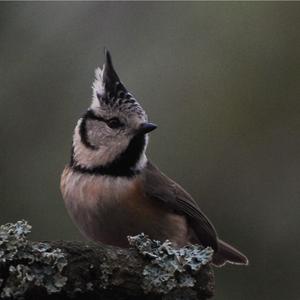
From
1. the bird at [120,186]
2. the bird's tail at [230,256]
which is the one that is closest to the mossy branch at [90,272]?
the bird at [120,186]

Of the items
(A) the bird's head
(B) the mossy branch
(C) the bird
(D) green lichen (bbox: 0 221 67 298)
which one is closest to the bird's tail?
(C) the bird

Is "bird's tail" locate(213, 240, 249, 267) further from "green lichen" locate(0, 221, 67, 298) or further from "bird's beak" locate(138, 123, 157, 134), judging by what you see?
"green lichen" locate(0, 221, 67, 298)

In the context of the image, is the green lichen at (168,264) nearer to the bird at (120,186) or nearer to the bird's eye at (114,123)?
the bird at (120,186)

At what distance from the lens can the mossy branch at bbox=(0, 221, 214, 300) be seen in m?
1.97

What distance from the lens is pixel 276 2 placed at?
4219 mm

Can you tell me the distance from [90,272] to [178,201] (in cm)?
207

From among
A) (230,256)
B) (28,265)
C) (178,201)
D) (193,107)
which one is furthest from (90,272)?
(193,107)

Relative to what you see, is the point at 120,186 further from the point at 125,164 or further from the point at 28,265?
the point at 28,265

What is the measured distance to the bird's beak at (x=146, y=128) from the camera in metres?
3.78

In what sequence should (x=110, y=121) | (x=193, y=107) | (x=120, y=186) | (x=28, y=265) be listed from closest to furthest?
(x=28, y=265), (x=120, y=186), (x=110, y=121), (x=193, y=107)

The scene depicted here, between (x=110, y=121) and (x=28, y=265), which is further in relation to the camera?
(x=110, y=121)

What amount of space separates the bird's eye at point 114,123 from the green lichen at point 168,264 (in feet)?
5.26

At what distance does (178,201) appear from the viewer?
409cm

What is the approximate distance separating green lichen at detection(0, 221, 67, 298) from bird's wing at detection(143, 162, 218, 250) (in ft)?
6.29
